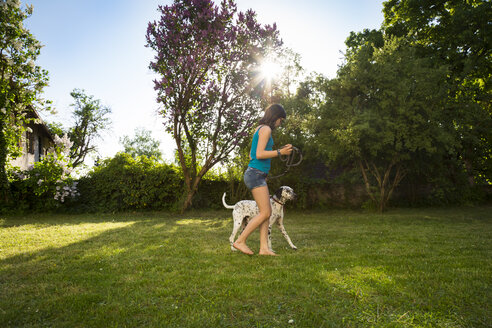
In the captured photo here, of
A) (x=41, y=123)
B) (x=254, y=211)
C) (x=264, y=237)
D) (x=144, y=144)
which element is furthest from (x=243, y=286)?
(x=144, y=144)

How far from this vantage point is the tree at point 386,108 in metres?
10.4

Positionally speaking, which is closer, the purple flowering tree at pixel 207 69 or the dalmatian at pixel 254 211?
the dalmatian at pixel 254 211

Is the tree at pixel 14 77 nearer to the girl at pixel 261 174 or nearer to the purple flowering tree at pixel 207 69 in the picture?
the purple flowering tree at pixel 207 69

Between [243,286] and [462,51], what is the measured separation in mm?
17151

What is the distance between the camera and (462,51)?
14836 millimetres

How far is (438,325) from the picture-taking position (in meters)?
2.31

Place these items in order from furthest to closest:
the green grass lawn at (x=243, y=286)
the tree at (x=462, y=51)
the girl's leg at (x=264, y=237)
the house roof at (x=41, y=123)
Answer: the house roof at (x=41, y=123) → the tree at (x=462, y=51) → the girl's leg at (x=264, y=237) → the green grass lawn at (x=243, y=286)

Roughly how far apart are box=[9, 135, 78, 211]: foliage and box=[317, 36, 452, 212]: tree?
1053 cm

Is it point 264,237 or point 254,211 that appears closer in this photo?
point 264,237

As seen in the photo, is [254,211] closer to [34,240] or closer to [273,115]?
[273,115]

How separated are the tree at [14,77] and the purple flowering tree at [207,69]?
5016 millimetres

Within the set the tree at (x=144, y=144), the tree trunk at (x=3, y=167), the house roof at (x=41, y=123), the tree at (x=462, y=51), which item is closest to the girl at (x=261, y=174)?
the tree at (x=462, y=51)

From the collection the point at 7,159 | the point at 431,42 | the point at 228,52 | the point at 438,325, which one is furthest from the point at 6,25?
the point at 431,42

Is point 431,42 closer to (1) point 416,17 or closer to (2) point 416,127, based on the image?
(1) point 416,17
